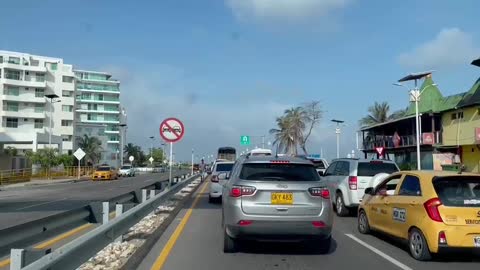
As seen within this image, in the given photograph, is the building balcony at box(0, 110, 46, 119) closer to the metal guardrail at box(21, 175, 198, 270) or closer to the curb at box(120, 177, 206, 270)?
the curb at box(120, 177, 206, 270)

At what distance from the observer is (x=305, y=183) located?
30.1 feet

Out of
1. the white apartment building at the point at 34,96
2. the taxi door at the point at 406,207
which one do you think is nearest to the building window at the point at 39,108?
the white apartment building at the point at 34,96

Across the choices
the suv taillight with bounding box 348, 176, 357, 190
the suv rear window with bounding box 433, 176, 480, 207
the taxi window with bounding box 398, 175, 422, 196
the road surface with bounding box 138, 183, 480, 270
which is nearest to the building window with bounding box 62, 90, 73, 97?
the suv taillight with bounding box 348, 176, 357, 190

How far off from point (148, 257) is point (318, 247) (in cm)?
312

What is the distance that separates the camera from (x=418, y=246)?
30.0 ft

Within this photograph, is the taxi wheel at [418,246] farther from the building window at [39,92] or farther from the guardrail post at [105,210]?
the building window at [39,92]

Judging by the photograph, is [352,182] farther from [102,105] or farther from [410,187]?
[102,105]

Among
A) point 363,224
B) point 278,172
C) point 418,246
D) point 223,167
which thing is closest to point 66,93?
point 223,167

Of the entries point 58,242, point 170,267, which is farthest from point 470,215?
point 58,242

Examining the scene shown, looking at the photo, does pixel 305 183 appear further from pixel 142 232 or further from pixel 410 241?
pixel 142 232

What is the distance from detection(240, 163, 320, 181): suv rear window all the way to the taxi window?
1.83 m

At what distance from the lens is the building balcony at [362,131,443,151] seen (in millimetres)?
48719

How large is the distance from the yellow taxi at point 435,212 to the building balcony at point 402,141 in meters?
40.6

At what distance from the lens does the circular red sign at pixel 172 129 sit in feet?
60.1
